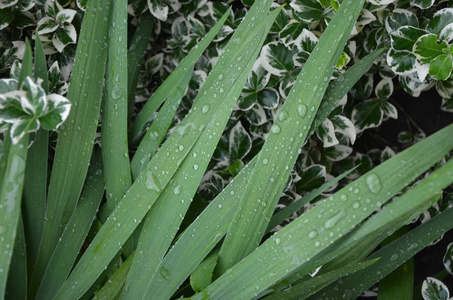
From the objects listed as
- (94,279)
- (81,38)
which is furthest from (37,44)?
(94,279)

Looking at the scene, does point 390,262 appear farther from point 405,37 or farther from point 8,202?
point 8,202

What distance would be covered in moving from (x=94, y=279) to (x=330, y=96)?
56 cm

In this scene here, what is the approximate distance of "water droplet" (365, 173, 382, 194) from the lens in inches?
29.3

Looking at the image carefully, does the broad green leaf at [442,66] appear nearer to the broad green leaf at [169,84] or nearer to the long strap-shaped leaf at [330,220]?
the long strap-shaped leaf at [330,220]

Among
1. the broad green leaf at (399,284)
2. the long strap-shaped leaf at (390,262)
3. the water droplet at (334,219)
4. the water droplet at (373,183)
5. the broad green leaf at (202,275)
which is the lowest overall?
the broad green leaf at (399,284)

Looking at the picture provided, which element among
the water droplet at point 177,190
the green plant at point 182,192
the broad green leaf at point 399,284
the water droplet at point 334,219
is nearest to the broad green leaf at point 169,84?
the green plant at point 182,192

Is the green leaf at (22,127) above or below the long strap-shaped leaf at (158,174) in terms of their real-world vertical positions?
above

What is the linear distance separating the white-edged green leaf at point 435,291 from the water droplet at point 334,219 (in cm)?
46

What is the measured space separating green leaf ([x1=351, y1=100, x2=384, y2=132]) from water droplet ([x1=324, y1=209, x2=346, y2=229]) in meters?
0.53

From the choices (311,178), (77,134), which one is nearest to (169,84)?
(77,134)

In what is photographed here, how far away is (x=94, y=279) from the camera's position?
88 centimetres

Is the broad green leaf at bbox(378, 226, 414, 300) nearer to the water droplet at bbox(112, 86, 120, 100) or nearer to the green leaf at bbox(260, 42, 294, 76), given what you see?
the green leaf at bbox(260, 42, 294, 76)

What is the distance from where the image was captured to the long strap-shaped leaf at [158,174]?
884mm

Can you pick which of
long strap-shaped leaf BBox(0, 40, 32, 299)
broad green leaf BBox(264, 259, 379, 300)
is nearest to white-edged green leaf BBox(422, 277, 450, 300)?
broad green leaf BBox(264, 259, 379, 300)
